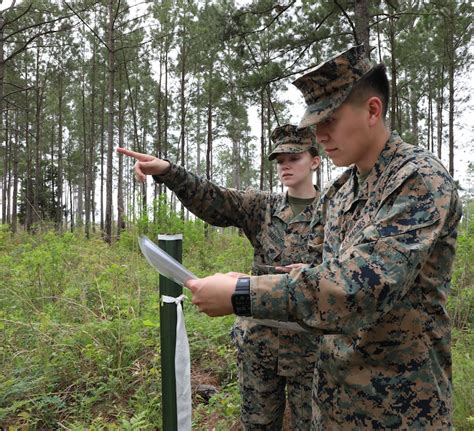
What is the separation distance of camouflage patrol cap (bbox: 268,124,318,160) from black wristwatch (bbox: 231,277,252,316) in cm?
129

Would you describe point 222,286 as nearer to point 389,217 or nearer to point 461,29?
point 389,217

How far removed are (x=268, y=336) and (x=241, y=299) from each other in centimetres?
112

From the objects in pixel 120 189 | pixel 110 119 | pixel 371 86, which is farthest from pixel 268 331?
pixel 120 189

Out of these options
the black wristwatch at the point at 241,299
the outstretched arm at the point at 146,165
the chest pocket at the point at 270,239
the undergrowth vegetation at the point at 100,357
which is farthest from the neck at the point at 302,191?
the undergrowth vegetation at the point at 100,357

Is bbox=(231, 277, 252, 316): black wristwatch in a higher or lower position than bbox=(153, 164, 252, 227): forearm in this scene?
lower

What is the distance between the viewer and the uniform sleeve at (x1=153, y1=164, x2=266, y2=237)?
204 cm

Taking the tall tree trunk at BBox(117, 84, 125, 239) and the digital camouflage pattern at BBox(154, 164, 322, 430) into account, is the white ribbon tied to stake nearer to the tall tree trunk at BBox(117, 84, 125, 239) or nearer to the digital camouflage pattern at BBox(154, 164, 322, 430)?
the digital camouflage pattern at BBox(154, 164, 322, 430)

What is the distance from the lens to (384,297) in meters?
0.89

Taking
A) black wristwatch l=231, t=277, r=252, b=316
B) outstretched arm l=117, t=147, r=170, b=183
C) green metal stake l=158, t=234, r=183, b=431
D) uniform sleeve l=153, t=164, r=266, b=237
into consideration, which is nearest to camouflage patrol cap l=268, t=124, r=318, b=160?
uniform sleeve l=153, t=164, r=266, b=237

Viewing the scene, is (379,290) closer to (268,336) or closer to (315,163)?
(268,336)

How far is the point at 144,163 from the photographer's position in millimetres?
1920

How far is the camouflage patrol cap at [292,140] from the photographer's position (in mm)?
2162

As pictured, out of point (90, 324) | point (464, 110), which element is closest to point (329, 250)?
point (90, 324)

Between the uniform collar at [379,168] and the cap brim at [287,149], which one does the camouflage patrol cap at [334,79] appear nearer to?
the uniform collar at [379,168]
